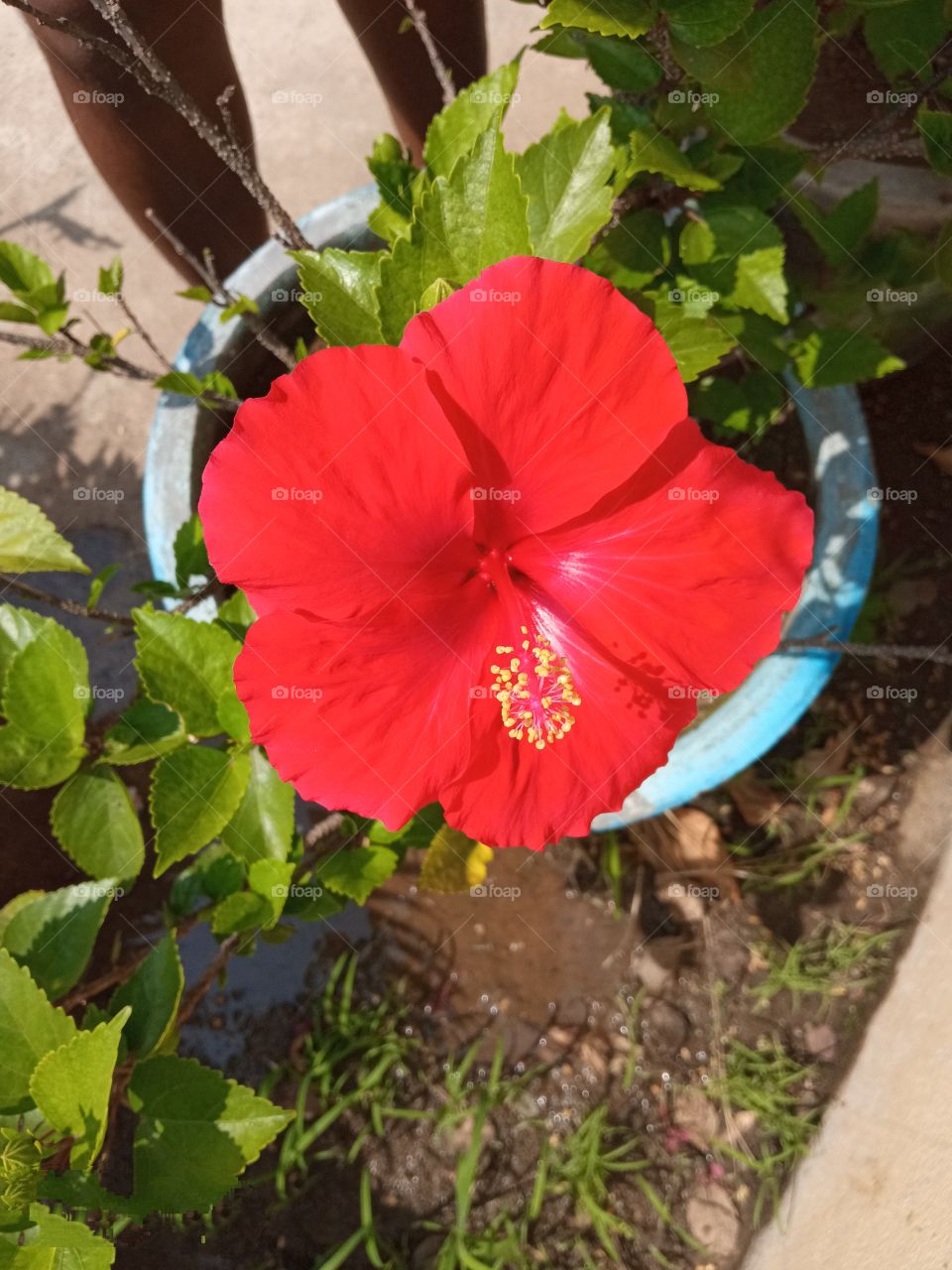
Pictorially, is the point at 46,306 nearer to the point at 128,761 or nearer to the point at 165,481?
the point at 165,481

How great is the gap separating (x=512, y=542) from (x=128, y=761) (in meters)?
0.57

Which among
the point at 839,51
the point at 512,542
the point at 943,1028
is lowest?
the point at 943,1028

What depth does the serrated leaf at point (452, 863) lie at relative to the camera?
129 centimetres

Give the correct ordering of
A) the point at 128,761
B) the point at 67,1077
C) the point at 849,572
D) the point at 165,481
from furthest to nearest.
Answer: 1. the point at 849,572
2. the point at 165,481
3. the point at 128,761
4. the point at 67,1077

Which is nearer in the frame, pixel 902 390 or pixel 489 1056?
pixel 489 1056

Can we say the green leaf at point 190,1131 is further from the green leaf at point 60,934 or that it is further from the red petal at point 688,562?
the red petal at point 688,562

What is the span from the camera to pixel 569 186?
0.98 metres

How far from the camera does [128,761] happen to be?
1.14 meters

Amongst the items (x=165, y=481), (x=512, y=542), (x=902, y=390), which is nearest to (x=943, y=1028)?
(x=902, y=390)
